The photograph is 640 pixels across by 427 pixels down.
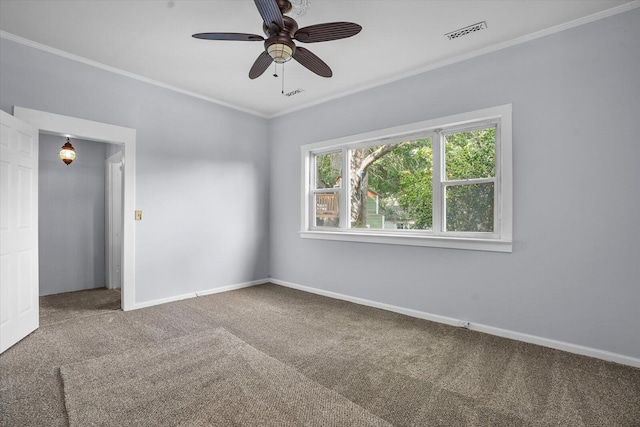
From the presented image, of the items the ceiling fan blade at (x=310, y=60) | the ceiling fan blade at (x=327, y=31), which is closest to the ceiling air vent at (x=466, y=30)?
the ceiling fan blade at (x=310, y=60)

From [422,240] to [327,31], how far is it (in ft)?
7.64

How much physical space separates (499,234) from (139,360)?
11.0ft

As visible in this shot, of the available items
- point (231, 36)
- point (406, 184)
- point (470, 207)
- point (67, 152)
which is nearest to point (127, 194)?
point (67, 152)

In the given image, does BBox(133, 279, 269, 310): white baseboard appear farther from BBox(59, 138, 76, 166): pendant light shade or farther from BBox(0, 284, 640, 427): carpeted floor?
BBox(59, 138, 76, 166): pendant light shade

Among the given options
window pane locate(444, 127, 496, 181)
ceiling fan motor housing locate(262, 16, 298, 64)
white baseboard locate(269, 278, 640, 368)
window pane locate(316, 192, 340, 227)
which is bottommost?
white baseboard locate(269, 278, 640, 368)

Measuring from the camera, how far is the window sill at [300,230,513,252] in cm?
310

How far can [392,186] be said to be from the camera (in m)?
4.04

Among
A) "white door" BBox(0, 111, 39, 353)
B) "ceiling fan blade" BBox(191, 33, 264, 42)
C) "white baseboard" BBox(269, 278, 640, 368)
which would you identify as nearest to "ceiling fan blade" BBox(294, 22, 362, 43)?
"ceiling fan blade" BBox(191, 33, 264, 42)

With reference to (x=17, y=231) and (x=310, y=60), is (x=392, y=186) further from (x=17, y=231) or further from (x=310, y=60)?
(x=17, y=231)

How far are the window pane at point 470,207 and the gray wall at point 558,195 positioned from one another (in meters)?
0.27

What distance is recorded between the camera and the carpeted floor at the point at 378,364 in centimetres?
191

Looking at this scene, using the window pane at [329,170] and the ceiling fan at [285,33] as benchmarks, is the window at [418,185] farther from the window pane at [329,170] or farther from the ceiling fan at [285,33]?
the ceiling fan at [285,33]

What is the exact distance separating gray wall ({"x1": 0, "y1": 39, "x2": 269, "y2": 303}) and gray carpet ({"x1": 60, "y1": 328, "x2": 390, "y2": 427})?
1.71 metres

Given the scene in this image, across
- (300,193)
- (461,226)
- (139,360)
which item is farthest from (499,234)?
(139,360)
